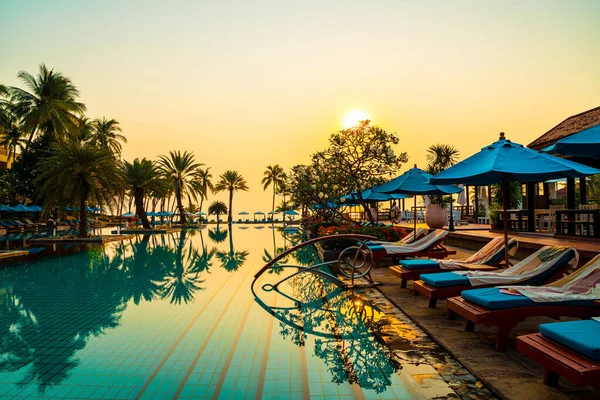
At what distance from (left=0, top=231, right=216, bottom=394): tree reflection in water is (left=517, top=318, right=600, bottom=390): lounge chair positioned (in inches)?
168

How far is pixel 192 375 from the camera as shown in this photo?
3.72 m

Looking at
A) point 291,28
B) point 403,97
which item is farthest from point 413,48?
point 291,28

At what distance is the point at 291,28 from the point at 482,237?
995 cm

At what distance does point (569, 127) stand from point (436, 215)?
6.10 metres

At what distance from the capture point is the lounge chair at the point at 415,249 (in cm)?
837

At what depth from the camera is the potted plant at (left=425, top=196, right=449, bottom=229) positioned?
16.9 m

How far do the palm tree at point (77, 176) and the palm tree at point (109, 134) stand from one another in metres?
20.1

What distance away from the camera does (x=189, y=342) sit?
4.69 m

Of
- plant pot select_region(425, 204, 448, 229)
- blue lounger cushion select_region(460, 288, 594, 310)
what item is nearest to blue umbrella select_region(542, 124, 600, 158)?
blue lounger cushion select_region(460, 288, 594, 310)

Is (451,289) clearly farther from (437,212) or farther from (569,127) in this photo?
(437,212)

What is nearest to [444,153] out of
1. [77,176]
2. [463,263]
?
[77,176]

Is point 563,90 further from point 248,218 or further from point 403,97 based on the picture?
point 248,218

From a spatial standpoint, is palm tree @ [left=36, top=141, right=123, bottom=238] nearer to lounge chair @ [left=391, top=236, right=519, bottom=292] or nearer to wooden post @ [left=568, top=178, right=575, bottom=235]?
lounge chair @ [left=391, top=236, right=519, bottom=292]

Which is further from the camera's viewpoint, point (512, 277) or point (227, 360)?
point (512, 277)
